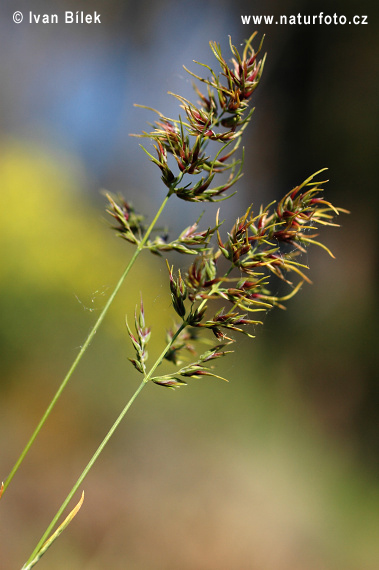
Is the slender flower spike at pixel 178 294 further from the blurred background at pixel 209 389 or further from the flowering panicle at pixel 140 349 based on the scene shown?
the blurred background at pixel 209 389

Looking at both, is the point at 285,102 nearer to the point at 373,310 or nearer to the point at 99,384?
the point at 373,310

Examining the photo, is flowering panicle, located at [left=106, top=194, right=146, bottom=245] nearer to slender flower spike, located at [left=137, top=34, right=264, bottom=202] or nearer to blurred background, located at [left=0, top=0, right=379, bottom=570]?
slender flower spike, located at [left=137, top=34, right=264, bottom=202]

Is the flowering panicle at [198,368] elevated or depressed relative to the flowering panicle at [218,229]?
depressed

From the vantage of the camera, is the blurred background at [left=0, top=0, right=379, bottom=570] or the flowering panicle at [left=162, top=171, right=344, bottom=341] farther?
the blurred background at [left=0, top=0, right=379, bottom=570]

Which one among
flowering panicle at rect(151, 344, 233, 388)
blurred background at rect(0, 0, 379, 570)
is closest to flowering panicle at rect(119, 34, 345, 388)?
flowering panicle at rect(151, 344, 233, 388)

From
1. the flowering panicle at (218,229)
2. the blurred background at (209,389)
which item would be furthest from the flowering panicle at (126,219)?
the blurred background at (209,389)

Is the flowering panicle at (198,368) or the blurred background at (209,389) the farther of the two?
the blurred background at (209,389)

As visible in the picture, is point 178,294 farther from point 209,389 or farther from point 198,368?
point 209,389

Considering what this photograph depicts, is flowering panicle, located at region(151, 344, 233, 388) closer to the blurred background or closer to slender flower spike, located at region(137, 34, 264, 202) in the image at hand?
slender flower spike, located at region(137, 34, 264, 202)

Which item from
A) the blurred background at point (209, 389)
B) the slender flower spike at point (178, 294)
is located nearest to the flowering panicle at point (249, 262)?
the slender flower spike at point (178, 294)

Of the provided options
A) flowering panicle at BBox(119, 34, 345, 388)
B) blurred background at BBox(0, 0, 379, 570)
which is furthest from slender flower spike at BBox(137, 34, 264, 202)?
blurred background at BBox(0, 0, 379, 570)

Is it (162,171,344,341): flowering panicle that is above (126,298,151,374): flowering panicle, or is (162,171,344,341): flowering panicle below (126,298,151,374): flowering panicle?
above

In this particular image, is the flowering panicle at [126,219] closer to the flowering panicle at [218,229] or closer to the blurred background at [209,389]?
the flowering panicle at [218,229]
